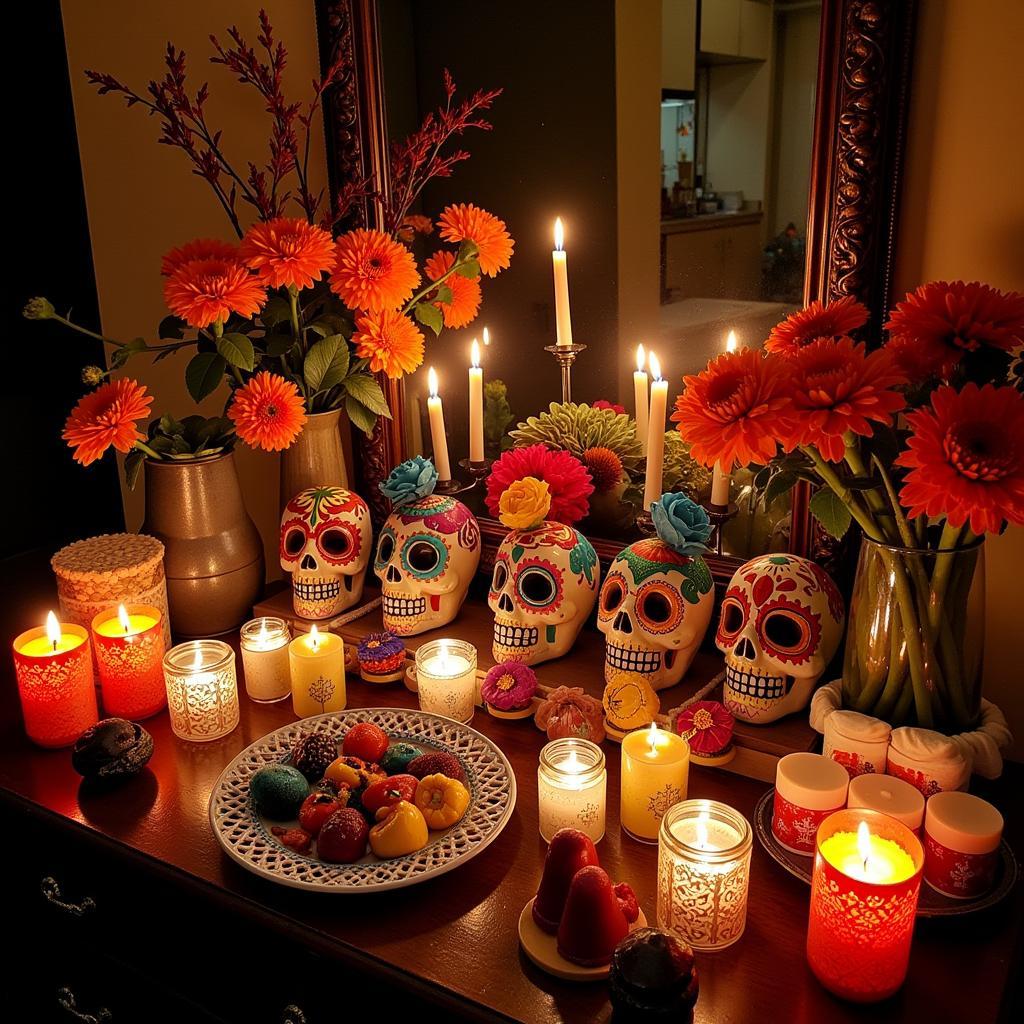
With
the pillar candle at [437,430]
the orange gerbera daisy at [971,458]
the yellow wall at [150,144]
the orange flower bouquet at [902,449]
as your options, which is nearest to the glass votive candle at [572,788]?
the orange flower bouquet at [902,449]

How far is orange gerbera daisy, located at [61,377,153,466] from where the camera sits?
1167mm

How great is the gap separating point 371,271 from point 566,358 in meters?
0.25

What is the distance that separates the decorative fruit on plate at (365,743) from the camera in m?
1.06

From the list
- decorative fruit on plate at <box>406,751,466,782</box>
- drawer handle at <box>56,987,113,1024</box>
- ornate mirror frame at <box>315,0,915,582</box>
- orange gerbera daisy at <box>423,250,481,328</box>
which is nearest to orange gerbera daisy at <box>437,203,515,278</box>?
orange gerbera daisy at <box>423,250,481,328</box>

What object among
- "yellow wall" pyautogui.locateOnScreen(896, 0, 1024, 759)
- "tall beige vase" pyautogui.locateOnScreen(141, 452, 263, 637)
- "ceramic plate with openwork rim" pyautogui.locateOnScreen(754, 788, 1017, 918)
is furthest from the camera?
"tall beige vase" pyautogui.locateOnScreen(141, 452, 263, 637)

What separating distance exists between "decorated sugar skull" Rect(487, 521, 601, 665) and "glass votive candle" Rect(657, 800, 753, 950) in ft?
1.14

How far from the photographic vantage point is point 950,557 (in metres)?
0.91

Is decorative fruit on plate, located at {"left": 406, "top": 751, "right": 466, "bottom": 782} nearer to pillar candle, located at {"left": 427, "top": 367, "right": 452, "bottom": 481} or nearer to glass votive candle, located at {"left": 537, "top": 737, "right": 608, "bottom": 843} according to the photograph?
glass votive candle, located at {"left": 537, "top": 737, "right": 608, "bottom": 843}

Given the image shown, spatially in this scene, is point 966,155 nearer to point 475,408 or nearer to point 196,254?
point 475,408

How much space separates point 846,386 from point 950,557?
22 centimetres

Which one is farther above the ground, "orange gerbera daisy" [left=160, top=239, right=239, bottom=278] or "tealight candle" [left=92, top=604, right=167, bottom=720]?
"orange gerbera daisy" [left=160, top=239, right=239, bottom=278]

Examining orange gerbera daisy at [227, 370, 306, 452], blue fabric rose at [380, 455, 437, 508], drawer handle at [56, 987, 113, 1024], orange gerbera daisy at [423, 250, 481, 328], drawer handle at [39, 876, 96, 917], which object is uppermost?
orange gerbera daisy at [423, 250, 481, 328]

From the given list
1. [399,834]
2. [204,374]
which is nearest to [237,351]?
[204,374]

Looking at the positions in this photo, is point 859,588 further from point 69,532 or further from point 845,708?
point 69,532
